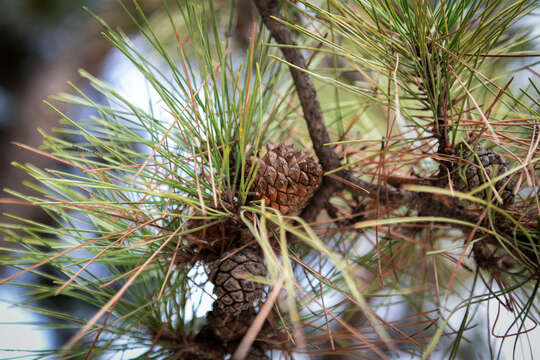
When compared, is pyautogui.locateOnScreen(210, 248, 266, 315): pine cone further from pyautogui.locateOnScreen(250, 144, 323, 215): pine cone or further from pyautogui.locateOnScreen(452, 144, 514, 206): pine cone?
pyautogui.locateOnScreen(452, 144, 514, 206): pine cone

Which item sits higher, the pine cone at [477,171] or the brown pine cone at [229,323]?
the pine cone at [477,171]

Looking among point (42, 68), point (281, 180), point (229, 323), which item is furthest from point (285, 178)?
point (42, 68)

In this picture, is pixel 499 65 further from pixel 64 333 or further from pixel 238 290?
pixel 64 333

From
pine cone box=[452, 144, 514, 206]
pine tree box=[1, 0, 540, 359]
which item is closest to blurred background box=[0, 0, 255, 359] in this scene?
pine tree box=[1, 0, 540, 359]

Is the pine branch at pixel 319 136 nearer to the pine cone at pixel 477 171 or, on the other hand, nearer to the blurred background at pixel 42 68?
the pine cone at pixel 477 171

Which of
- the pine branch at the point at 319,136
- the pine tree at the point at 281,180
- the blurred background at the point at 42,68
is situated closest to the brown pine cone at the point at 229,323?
the pine tree at the point at 281,180

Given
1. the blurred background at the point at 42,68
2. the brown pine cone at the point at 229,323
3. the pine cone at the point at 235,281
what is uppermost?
the blurred background at the point at 42,68
